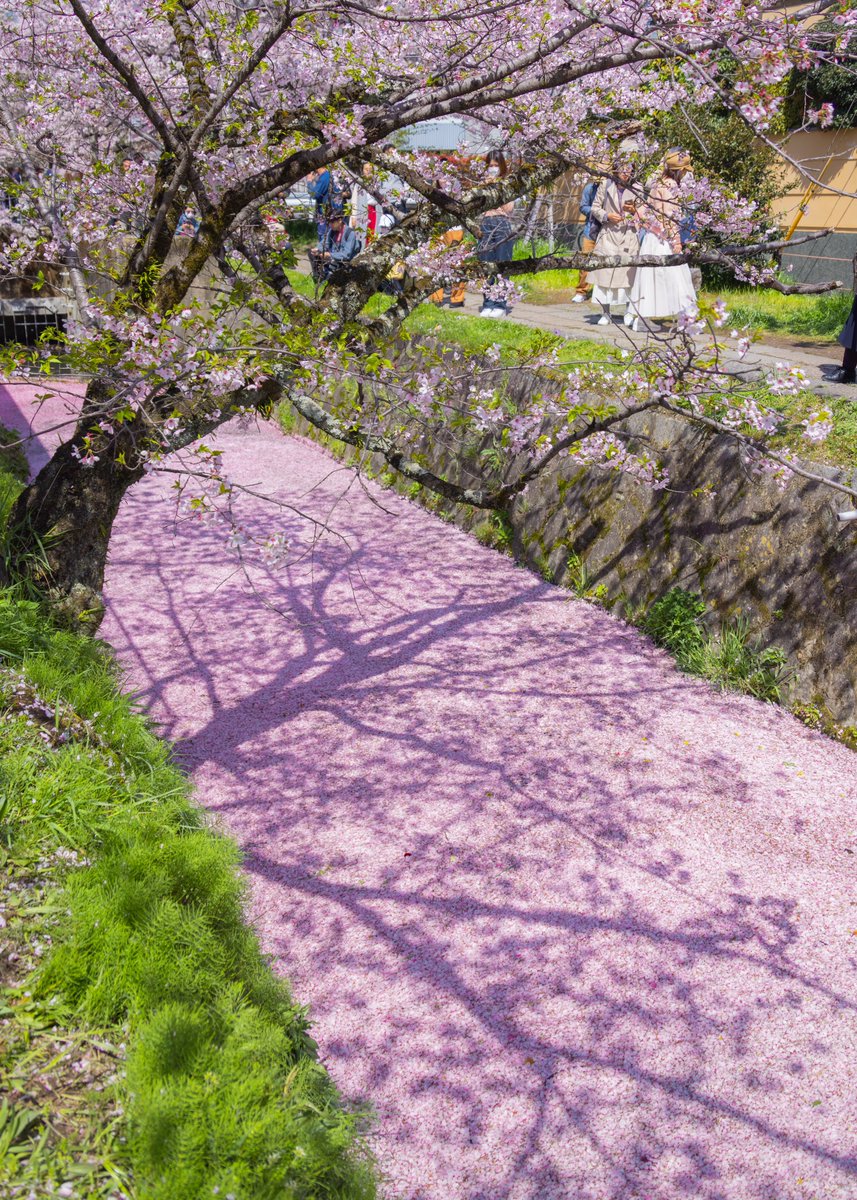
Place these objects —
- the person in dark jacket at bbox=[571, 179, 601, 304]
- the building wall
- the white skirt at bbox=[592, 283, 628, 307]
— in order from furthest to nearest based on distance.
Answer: the building wall → the person in dark jacket at bbox=[571, 179, 601, 304] → the white skirt at bbox=[592, 283, 628, 307]

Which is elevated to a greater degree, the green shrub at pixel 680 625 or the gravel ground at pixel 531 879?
the green shrub at pixel 680 625

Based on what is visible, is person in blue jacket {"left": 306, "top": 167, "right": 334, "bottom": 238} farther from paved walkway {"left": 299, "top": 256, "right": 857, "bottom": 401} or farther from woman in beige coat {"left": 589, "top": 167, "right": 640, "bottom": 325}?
woman in beige coat {"left": 589, "top": 167, "right": 640, "bottom": 325}

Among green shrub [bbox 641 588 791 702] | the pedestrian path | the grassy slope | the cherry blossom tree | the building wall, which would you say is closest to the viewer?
the grassy slope

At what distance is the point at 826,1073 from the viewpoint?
3418 mm

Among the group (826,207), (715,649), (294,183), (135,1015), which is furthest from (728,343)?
(135,1015)

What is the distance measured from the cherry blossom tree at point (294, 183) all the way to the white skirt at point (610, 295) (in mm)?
3721

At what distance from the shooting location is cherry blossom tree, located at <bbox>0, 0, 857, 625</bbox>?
4090 millimetres

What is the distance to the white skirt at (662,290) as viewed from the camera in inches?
413

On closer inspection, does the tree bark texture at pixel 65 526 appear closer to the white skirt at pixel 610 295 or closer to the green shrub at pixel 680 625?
the green shrub at pixel 680 625

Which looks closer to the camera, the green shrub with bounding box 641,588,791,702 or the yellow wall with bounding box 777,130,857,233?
the green shrub with bounding box 641,588,791,702

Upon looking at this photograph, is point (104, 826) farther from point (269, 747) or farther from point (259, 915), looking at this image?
point (269, 747)

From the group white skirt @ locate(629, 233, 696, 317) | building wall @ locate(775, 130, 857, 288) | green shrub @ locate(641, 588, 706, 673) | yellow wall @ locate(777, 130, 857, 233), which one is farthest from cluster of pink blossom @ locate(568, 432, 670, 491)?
yellow wall @ locate(777, 130, 857, 233)

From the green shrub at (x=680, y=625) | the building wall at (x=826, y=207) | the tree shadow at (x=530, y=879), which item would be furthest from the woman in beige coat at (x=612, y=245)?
the tree shadow at (x=530, y=879)

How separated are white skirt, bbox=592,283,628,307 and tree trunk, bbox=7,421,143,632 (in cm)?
747
